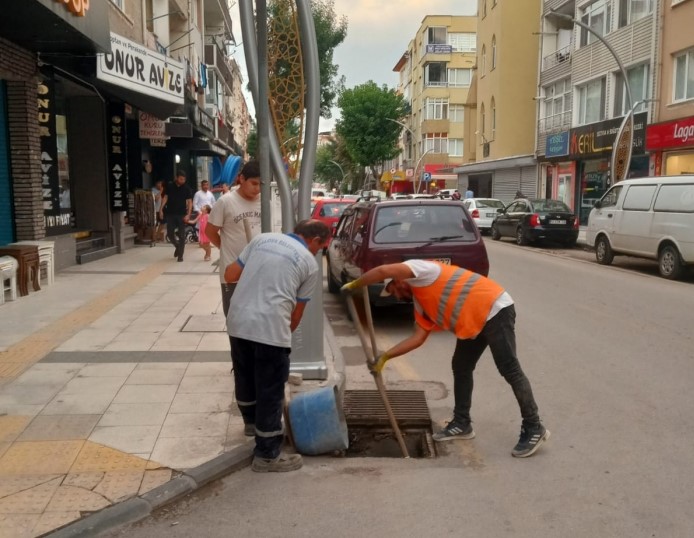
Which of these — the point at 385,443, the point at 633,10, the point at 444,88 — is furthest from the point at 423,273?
the point at 444,88

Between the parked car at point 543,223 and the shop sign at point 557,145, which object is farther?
the shop sign at point 557,145

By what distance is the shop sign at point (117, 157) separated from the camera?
53.9ft

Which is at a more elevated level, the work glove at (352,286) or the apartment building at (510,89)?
the apartment building at (510,89)

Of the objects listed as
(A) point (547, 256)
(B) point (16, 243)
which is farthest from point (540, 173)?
(B) point (16, 243)

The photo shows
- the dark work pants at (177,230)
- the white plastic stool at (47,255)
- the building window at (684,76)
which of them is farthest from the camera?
the building window at (684,76)

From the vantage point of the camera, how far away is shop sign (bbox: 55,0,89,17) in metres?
9.20

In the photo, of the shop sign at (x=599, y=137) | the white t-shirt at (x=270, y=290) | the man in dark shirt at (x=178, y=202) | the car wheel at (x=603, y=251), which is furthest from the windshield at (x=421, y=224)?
the shop sign at (x=599, y=137)

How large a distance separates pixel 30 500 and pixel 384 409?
281 centimetres

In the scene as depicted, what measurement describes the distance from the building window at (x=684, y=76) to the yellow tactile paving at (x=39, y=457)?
21.6m

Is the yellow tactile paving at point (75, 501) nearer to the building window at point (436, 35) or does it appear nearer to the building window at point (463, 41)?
Answer: the building window at point (436, 35)

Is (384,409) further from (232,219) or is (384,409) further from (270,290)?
(232,219)

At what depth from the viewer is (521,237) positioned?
2212 centimetres

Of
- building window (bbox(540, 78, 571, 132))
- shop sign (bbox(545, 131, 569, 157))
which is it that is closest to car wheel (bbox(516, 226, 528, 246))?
shop sign (bbox(545, 131, 569, 157))

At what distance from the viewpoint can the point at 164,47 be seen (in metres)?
21.6
